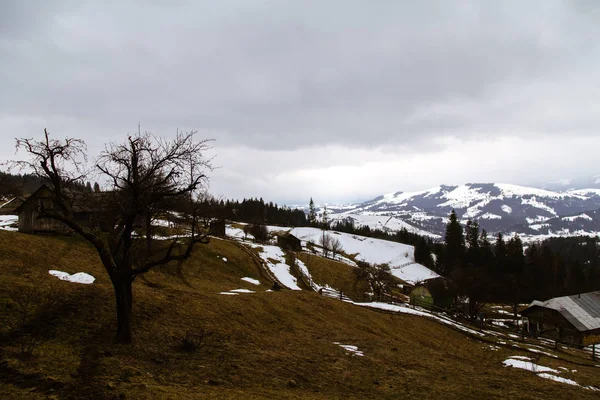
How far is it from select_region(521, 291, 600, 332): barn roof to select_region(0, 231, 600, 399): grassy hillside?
42.3 meters

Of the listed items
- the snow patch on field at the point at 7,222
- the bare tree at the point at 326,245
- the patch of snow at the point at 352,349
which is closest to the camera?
the patch of snow at the point at 352,349

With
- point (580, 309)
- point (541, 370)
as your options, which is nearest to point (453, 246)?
point (580, 309)

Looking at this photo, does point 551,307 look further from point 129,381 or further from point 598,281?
point 129,381

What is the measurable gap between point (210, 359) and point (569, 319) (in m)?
61.3

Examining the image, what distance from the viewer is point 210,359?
430 inches

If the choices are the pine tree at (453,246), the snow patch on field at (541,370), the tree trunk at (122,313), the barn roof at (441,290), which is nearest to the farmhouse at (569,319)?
the barn roof at (441,290)

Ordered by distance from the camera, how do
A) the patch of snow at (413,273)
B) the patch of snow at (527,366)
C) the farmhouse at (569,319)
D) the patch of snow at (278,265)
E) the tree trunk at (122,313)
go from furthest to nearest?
the patch of snow at (413,273) < the patch of snow at (278,265) < the farmhouse at (569,319) < the patch of snow at (527,366) < the tree trunk at (122,313)

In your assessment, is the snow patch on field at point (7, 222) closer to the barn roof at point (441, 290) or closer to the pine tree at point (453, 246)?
the barn roof at point (441, 290)

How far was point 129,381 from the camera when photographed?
8.12 metres

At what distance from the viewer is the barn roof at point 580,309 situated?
164ft

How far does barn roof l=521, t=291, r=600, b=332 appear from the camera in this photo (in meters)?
50.1

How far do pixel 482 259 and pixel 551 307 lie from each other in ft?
161

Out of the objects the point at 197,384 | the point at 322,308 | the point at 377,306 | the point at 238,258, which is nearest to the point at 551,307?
the point at 377,306

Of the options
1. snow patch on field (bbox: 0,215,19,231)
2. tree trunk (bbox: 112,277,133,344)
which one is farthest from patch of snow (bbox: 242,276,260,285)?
tree trunk (bbox: 112,277,133,344)
